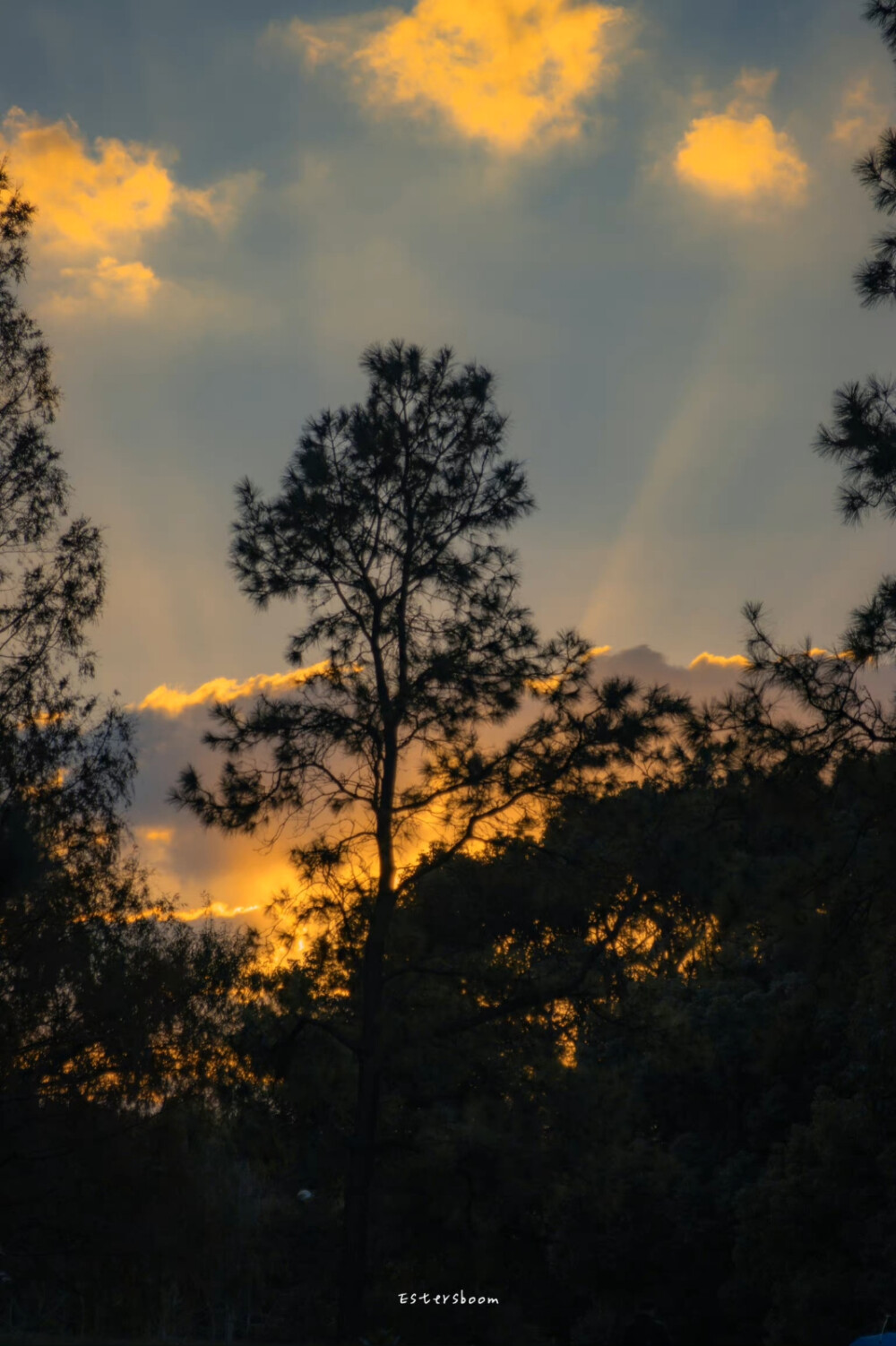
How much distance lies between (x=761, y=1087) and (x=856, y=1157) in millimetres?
6317

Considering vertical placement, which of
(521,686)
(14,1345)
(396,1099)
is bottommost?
(14,1345)

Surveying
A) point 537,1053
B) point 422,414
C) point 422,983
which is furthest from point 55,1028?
point 422,414

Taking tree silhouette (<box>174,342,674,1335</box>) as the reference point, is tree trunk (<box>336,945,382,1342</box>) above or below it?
below

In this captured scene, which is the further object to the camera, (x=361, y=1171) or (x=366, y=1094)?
(x=366, y=1094)

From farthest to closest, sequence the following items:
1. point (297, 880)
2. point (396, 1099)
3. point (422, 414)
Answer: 1. point (396, 1099)
2. point (422, 414)
3. point (297, 880)

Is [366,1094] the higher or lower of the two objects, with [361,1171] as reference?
higher

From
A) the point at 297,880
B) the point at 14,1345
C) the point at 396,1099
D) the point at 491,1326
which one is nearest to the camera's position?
the point at 14,1345

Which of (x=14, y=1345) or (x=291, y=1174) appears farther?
(x=291, y=1174)

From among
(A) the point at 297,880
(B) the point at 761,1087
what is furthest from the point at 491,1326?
(A) the point at 297,880

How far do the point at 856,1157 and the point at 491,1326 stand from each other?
6.58 meters

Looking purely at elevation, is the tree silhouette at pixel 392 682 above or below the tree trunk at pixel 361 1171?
above

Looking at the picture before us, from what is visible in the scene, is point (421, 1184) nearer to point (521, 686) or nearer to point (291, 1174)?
point (291, 1174)

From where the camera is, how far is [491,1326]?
795 inches

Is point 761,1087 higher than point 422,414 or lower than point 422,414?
lower
